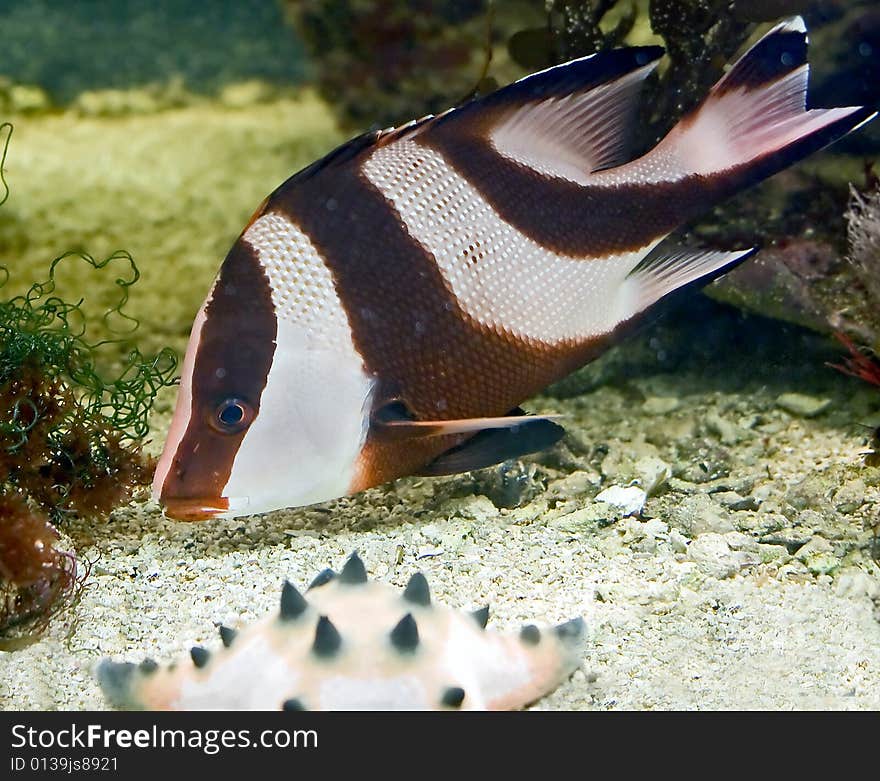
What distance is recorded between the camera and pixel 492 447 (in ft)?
7.75

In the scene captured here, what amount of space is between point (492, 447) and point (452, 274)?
0.50 meters

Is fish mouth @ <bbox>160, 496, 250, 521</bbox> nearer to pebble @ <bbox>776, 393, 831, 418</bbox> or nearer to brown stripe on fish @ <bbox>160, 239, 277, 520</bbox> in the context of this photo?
brown stripe on fish @ <bbox>160, 239, 277, 520</bbox>

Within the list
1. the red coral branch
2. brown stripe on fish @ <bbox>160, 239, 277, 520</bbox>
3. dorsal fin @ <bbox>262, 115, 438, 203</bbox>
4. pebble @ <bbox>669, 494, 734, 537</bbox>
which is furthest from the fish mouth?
the red coral branch

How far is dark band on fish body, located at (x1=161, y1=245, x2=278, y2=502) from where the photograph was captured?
2.02 meters

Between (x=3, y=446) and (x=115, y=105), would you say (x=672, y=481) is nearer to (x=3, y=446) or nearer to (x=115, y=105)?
(x=3, y=446)

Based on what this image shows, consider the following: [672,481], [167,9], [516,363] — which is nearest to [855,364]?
[672,481]

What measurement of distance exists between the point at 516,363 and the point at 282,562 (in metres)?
1.00

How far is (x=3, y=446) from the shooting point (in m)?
2.70

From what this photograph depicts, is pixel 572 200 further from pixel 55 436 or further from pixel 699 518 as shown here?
pixel 55 436

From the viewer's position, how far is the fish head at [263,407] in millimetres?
2023

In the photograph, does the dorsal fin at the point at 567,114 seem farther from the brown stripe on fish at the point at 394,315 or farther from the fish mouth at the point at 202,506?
the fish mouth at the point at 202,506

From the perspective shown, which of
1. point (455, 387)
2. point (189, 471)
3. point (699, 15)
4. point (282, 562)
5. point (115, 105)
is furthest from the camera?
point (115, 105)

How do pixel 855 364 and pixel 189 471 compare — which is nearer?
pixel 189 471

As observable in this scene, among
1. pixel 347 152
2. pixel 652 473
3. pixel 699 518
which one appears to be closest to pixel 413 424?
pixel 347 152
